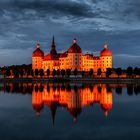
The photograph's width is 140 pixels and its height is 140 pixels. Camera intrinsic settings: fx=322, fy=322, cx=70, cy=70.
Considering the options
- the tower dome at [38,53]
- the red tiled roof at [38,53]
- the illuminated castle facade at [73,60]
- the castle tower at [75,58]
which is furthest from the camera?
the red tiled roof at [38,53]

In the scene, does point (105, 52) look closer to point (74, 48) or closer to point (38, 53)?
point (74, 48)

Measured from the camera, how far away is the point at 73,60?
87.3 meters

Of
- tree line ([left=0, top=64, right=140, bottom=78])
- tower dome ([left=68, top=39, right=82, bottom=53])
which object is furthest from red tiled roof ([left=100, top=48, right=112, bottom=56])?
tree line ([left=0, top=64, right=140, bottom=78])

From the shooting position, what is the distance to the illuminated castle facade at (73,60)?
3457 inches

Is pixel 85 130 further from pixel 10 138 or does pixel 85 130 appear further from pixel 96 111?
pixel 96 111

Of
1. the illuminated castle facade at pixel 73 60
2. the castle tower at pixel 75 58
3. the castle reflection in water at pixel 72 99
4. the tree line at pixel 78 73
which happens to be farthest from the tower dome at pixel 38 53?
the castle reflection in water at pixel 72 99

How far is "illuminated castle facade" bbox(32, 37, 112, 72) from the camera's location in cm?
8781

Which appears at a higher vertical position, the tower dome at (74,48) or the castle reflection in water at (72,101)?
the tower dome at (74,48)

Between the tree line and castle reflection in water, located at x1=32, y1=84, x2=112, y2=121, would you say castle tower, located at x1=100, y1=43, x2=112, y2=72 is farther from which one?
castle reflection in water, located at x1=32, y1=84, x2=112, y2=121

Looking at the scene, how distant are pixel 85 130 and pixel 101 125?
4.30ft

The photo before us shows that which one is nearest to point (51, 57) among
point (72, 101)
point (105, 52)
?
point (105, 52)

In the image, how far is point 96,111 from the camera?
64.6 ft

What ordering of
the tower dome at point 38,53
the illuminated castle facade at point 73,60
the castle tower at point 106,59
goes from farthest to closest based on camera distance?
the tower dome at point 38,53 → the castle tower at point 106,59 → the illuminated castle facade at point 73,60

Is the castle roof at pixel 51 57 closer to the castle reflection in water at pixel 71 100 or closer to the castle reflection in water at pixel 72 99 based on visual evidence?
the castle reflection in water at pixel 72 99
